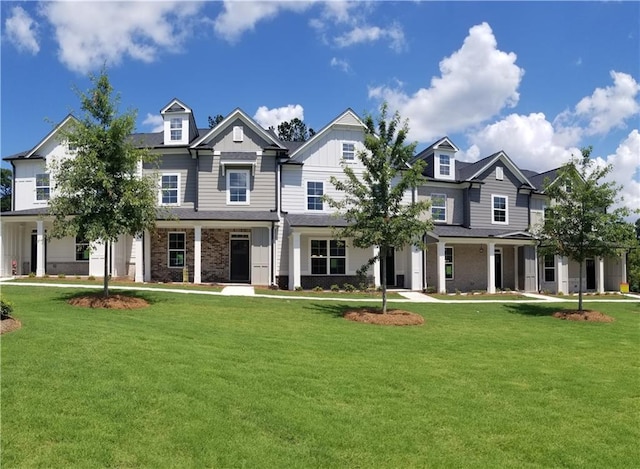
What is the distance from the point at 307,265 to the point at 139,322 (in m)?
13.5

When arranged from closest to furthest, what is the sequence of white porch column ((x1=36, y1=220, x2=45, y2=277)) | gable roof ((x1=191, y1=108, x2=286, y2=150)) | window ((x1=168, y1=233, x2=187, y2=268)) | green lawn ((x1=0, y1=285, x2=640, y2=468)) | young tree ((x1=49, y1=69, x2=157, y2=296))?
green lawn ((x1=0, y1=285, x2=640, y2=468))
young tree ((x1=49, y1=69, x2=157, y2=296))
white porch column ((x1=36, y1=220, x2=45, y2=277))
gable roof ((x1=191, y1=108, x2=286, y2=150))
window ((x1=168, y1=233, x2=187, y2=268))

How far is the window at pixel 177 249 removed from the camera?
23.6 m

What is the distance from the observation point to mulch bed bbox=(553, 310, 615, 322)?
16.1 metres

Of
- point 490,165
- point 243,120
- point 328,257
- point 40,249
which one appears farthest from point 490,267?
point 40,249

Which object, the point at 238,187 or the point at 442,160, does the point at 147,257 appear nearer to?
the point at 238,187

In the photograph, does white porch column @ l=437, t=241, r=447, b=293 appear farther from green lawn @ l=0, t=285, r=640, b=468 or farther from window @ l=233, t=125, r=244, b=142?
green lawn @ l=0, t=285, r=640, b=468

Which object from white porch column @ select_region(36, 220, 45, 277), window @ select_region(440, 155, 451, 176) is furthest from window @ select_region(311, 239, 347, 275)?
white porch column @ select_region(36, 220, 45, 277)

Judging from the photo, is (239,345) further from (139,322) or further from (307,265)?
(307,265)

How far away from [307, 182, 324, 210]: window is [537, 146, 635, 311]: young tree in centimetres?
1108

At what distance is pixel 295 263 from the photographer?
2225cm

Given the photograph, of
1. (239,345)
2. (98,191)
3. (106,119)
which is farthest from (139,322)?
(106,119)

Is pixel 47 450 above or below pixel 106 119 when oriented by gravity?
below

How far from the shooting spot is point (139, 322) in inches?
439

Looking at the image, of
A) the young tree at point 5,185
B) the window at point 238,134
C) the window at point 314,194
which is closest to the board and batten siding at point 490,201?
the window at point 314,194
